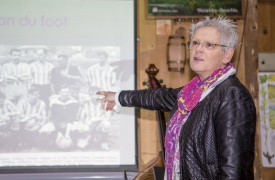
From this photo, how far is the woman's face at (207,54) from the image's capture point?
1288mm

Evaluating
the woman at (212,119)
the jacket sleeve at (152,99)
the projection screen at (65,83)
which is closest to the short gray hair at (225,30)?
the woman at (212,119)

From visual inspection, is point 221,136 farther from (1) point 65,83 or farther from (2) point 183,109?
(1) point 65,83

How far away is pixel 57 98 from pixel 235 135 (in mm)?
1908

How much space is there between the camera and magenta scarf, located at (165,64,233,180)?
1269 millimetres

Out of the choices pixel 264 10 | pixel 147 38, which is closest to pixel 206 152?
pixel 147 38

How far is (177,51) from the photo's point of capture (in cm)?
294

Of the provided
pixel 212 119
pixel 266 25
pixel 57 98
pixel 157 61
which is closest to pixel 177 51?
pixel 157 61

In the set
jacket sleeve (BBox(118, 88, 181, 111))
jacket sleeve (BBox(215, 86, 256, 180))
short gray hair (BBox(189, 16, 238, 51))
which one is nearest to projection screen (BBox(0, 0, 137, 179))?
jacket sleeve (BBox(118, 88, 181, 111))

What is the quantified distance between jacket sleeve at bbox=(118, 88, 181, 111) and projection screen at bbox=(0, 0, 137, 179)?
1085 mm

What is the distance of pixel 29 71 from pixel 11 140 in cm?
54

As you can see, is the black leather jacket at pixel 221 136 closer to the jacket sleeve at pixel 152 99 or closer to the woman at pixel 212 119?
the woman at pixel 212 119

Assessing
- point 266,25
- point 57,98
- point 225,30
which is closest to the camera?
point 225,30

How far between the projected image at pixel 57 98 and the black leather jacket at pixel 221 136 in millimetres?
1646

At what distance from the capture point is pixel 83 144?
2781 millimetres
